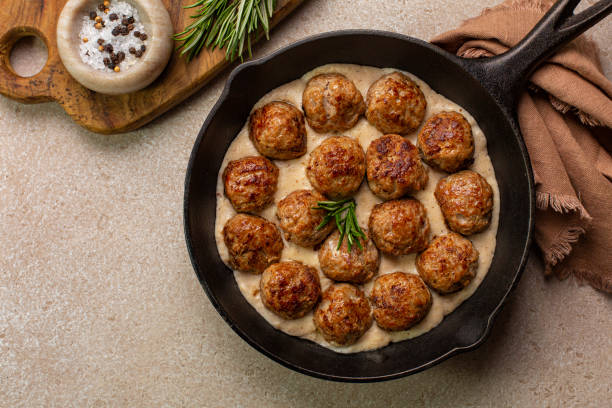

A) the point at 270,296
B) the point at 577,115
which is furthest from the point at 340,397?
the point at 577,115

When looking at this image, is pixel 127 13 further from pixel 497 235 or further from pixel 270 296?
pixel 497 235

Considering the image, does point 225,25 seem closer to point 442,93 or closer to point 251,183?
point 251,183

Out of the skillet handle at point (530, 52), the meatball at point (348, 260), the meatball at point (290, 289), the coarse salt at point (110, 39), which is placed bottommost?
the meatball at point (290, 289)

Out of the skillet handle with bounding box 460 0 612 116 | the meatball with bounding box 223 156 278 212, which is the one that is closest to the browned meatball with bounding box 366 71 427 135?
the skillet handle with bounding box 460 0 612 116

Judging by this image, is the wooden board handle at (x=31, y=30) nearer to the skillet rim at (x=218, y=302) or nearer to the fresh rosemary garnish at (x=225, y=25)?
the fresh rosemary garnish at (x=225, y=25)

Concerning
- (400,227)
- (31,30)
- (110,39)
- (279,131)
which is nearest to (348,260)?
(400,227)

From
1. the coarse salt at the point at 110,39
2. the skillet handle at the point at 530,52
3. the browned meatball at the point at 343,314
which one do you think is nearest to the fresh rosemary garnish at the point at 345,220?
the browned meatball at the point at 343,314

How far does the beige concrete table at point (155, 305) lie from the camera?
300cm

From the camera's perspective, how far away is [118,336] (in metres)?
3.03

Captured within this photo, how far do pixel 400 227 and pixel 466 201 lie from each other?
15.7 inches

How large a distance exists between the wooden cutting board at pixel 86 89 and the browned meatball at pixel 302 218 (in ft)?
3.15

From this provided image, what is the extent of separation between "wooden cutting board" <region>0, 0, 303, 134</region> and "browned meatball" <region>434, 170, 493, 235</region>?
142 cm

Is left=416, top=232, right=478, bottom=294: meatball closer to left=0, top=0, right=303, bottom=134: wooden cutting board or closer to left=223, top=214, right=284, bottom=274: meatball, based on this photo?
left=223, top=214, right=284, bottom=274: meatball

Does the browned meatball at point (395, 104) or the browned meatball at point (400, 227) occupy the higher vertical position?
the browned meatball at point (395, 104)
